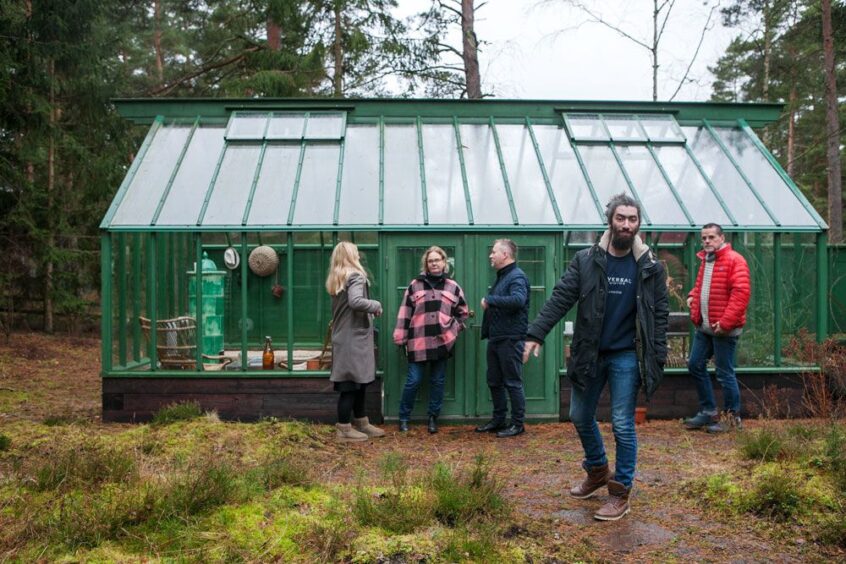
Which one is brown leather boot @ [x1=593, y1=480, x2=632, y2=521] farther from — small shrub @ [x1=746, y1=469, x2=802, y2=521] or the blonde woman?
the blonde woman

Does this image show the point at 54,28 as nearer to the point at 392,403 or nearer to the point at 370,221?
the point at 370,221

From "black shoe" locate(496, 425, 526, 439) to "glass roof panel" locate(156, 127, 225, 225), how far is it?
3702 millimetres

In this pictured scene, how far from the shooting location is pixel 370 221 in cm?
761

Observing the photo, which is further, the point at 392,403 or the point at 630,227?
the point at 392,403

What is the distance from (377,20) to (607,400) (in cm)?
1070

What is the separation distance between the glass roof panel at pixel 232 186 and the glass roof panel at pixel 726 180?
5197 mm

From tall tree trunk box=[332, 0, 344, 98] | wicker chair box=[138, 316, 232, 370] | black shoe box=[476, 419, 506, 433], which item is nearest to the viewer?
black shoe box=[476, 419, 506, 433]

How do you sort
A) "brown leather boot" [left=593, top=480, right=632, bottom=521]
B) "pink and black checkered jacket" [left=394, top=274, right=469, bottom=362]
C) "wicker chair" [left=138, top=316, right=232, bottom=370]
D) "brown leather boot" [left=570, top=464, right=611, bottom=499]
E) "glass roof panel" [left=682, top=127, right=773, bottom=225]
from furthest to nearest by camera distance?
"glass roof panel" [left=682, top=127, right=773, bottom=225] < "wicker chair" [left=138, top=316, right=232, bottom=370] < "pink and black checkered jacket" [left=394, top=274, right=469, bottom=362] < "brown leather boot" [left=570, top=464, right=611, bottom=499] < "brown leather boot" [left=593, top=480, right=632, bottom=521]

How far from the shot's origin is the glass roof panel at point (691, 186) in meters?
7.94

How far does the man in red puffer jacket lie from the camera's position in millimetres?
6656

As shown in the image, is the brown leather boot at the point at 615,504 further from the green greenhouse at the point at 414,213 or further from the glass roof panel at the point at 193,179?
the glass roof panel at the point at 193,179

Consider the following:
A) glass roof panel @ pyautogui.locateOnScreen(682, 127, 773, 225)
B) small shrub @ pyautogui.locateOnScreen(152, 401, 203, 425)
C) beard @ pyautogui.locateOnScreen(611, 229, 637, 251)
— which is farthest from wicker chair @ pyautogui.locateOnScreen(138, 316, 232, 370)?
glass roof panel @ pyautogui.locateOnScreen(682, 127, 773, 225)

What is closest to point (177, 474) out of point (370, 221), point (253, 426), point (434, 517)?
point (434, 517)

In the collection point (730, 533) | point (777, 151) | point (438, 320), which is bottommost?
point (730, 533)
